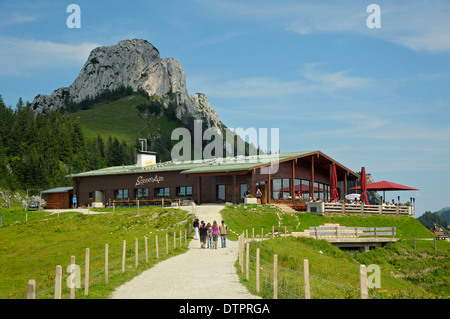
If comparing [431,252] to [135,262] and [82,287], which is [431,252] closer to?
[135,262]

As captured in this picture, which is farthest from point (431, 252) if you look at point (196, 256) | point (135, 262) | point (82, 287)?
point (82, 287)

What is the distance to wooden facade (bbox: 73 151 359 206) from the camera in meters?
48.0

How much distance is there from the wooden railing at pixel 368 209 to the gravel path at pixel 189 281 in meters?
19.8

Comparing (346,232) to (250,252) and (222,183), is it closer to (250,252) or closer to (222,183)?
(250,252)

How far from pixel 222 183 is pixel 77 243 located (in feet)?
58.8

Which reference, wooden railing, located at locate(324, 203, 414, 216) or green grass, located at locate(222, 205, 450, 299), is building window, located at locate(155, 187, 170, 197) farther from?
wooden railing, located at locate(324, 203, 414, 216)

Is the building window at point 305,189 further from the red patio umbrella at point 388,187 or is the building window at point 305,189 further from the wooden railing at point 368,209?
the wooden railing at point 368,209

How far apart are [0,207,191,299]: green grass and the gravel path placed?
2.26 ft

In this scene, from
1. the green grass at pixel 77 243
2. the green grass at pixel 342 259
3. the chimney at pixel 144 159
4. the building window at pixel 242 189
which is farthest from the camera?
the chimney at pixel 144 159

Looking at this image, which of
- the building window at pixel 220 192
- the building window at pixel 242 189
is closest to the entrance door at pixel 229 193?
the building window at pixel 220 192

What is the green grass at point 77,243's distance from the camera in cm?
2041

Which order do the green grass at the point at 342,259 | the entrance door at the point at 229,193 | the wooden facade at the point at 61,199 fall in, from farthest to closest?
the wooden facade at the point at 61,199, the entrance door at the point at 229,193, the green grass at the point at 342,259
